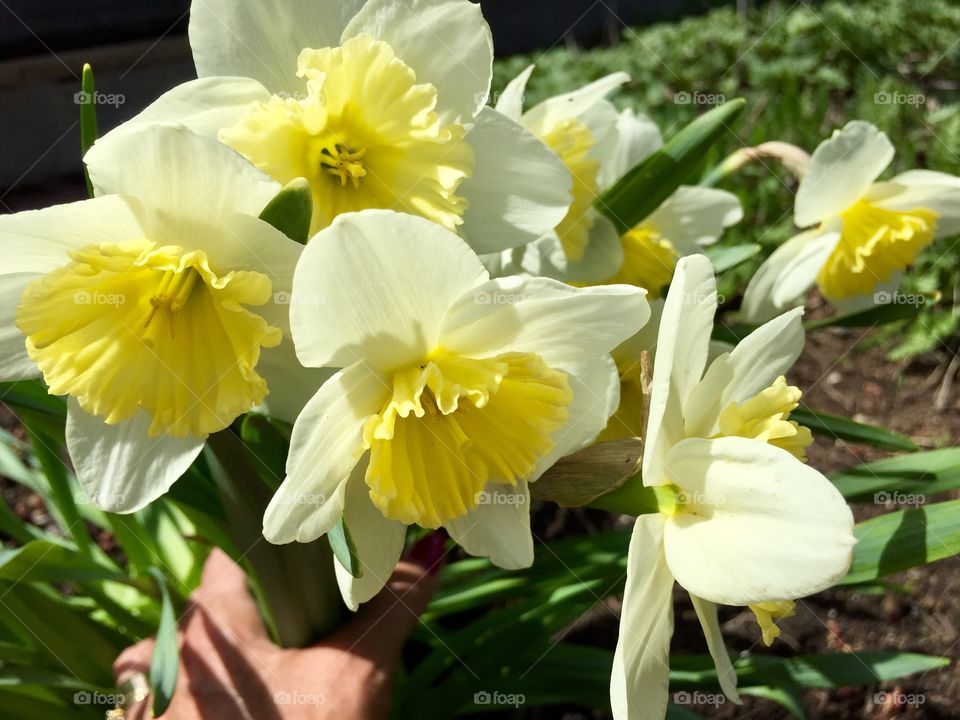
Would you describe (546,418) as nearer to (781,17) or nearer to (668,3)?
(781,17)

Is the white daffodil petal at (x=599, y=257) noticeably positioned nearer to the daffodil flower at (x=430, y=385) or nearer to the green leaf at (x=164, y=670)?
the daffodil flower at (x=430, y=385)

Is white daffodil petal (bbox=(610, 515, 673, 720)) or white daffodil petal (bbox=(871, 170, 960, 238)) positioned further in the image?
white daffodil petal (bbox=(871, 170, 960, 238))

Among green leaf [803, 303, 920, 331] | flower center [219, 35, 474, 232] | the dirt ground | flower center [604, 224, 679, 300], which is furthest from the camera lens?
the dirt ground

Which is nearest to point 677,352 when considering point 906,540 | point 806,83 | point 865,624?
point 906,540

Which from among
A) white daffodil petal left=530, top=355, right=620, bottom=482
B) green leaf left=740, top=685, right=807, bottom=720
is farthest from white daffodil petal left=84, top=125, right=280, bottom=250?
green leaf left=740, top=685, right=807, bottom=720

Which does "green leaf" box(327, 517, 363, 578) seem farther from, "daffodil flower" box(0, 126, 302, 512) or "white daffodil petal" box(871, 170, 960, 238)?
"white daffodil petal" box(871, 170, 960, 238)

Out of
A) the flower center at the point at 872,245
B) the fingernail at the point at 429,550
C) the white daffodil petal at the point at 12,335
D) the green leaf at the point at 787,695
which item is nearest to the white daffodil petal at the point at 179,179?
the white daffodil petal at the point at 12,335
